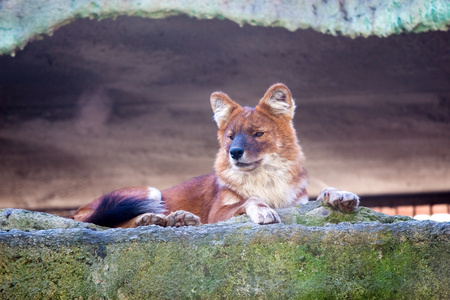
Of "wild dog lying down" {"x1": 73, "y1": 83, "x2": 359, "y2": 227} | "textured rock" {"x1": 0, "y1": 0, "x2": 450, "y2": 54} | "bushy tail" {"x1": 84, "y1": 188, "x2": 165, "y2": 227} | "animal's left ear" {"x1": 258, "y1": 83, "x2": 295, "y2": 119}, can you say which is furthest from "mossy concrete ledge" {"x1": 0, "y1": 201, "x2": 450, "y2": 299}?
"textured rock" {"x1": 0, "y1": 0, "x2": 450, "y2": 54}

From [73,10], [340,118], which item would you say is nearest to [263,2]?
[73,10]

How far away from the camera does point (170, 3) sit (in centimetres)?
564

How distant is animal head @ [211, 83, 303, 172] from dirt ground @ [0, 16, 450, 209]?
201cm

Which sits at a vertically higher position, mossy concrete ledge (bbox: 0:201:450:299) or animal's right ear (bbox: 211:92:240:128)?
animal's right ear (bbox: 211:92:240:128)

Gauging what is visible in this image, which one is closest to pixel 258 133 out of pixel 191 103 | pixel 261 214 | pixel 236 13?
pixel 236 13

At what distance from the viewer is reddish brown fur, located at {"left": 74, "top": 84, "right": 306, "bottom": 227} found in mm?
4965

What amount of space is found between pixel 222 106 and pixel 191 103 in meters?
3.70

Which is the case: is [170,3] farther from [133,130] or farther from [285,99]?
[133,130]

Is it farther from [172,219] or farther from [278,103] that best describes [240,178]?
[172,219]

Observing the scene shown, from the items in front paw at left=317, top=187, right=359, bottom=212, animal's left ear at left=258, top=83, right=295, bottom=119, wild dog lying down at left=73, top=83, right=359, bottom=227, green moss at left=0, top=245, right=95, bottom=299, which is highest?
animal's left ear at left=258, top=83, right=295, bottom=119

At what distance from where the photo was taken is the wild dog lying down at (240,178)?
4703mm

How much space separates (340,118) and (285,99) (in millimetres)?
4182

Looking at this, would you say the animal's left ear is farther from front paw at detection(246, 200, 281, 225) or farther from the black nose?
front paw at detection(246, 200, 281, 225)

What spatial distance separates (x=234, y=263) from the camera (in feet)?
10.4
